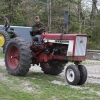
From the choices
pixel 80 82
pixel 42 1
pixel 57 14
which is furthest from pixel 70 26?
pixel 80 82

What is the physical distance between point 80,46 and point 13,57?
2.58 metres

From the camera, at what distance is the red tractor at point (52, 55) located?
7871 millimetres

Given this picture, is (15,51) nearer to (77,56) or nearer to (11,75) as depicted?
(11,75)

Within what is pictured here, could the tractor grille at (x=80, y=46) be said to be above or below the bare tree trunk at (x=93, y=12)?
below

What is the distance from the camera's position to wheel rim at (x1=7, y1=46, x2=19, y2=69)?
950cm

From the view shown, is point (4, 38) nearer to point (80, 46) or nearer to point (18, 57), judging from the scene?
point (18, 57)

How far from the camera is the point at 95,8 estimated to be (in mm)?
29344

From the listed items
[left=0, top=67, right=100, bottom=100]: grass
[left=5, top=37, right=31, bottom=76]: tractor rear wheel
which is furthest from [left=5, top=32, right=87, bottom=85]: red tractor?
[left=0, top=67, right=100, bottom=100]: grass

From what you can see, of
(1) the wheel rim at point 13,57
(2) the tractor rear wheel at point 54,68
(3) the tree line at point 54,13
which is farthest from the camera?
(3) the tree line at point 54,13

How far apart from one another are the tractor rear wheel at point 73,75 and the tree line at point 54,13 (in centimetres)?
1877

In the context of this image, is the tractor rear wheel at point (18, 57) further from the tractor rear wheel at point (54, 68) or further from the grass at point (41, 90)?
the tractor rear wheel at point (54, 68)

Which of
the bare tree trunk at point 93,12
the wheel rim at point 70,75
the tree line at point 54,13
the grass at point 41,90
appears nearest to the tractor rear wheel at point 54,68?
the grass at point 41,90

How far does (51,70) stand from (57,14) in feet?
62.3

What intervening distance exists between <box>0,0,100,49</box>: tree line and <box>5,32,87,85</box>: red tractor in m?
17.1
